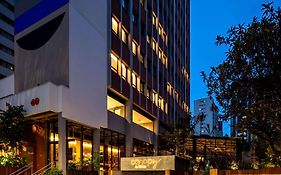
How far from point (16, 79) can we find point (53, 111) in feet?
23.8

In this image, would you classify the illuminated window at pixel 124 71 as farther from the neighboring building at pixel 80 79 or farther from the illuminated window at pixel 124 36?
the illuminated window at pixel 124 36

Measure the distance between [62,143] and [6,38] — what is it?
218ft

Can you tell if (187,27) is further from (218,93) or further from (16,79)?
(218,93)

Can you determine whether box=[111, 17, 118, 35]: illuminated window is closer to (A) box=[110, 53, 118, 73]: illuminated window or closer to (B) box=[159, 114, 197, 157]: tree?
(A) box=[110, 53, 118, 73]: illuminated window

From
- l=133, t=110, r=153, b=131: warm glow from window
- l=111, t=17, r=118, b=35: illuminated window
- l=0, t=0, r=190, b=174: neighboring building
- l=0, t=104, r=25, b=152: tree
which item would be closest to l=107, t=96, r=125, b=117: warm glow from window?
l=0, t=0, r=190, b=174: neighboring building

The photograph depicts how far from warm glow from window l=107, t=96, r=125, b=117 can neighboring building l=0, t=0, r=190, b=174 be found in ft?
0.28

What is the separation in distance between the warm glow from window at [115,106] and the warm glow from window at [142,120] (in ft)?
16.7

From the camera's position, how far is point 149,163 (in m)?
12.1

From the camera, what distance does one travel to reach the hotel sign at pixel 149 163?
11609 millimetres

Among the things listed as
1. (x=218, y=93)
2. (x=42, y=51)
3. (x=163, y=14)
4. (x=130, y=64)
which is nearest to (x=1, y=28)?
(x=163, y=14)

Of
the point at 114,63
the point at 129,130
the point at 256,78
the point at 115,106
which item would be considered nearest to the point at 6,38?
the point at 129,130

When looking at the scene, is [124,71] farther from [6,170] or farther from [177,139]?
[6,170]

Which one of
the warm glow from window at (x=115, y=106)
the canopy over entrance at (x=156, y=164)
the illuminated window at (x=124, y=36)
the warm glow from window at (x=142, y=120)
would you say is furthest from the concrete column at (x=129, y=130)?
the canopy over entrance at (x=156, y=164)

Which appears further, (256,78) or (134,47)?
(134,47)
